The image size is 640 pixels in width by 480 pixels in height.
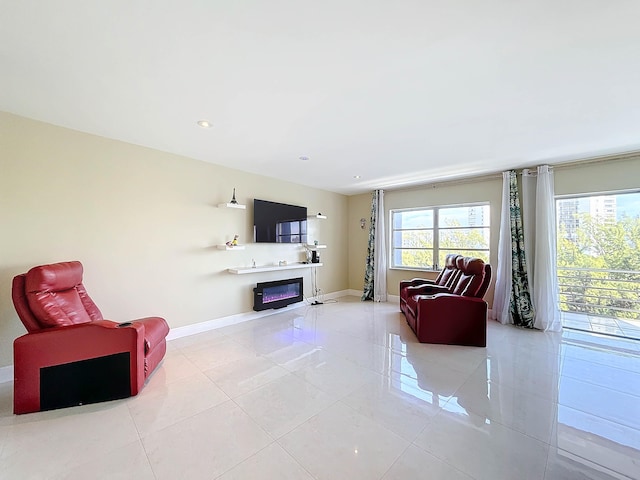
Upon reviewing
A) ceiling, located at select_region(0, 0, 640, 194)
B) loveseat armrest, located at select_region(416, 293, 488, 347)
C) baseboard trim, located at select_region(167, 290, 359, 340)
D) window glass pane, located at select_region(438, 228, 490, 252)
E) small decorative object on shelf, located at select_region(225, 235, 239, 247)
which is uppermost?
ceiling, located at select_region(0, 0, 640, 194)

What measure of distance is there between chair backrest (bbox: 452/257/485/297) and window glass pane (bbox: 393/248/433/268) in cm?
137

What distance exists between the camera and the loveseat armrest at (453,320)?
331cm

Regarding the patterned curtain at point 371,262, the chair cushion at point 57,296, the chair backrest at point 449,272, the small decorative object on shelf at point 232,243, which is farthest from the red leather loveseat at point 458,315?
the chair cushion at point 57,296

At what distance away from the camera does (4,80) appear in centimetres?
199

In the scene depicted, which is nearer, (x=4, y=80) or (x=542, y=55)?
(x=542, y=55)

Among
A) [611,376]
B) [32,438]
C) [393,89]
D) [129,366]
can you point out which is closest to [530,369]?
[611,376]

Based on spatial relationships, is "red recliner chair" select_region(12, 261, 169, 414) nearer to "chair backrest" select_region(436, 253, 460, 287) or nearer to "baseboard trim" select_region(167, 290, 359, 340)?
"baseboard trim" select_region(167, 290, 359, 340)

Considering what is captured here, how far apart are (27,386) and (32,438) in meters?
0.45

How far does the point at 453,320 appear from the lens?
338 centimetres

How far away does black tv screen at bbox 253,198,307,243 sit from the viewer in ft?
14.6

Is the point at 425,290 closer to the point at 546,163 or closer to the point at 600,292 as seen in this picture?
the point at 600,292

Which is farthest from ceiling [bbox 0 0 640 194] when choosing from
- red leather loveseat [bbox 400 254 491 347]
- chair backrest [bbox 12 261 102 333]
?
red leather loveseat [bbox 400 254 491 347]

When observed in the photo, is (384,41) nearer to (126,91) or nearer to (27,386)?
(126,91)

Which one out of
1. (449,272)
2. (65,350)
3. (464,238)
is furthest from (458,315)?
(65,350)
